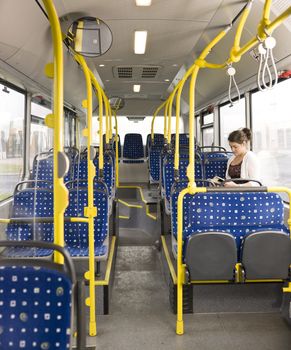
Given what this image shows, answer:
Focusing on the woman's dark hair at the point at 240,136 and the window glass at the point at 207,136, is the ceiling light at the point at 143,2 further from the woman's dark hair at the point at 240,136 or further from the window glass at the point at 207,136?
the window glass at the point at 207,136

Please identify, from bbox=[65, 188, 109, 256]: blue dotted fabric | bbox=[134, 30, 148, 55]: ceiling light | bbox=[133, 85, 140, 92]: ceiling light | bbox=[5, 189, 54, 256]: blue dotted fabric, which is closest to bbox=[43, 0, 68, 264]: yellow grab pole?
bbox=[5, 189, 54, 256]: blue dotted fabric

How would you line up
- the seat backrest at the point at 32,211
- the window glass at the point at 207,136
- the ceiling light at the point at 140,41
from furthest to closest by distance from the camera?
the window glass at the point at 207,136, the ceiling light at the point at 140,41, the seat backrest at the point at 32,211

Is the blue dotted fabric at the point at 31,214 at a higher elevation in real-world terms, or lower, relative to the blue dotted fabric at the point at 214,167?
lower

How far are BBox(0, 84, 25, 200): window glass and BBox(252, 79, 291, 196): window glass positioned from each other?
146 inches

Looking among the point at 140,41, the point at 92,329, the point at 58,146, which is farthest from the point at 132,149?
the point at 58,146

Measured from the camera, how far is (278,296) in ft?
10.3

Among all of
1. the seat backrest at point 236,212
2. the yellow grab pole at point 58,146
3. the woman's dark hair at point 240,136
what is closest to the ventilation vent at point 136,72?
the woman's dark hair at point 240,136

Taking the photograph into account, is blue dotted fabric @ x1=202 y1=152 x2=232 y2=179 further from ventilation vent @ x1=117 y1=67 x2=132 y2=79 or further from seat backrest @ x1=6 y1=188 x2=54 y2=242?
ventilation vent @ x1=117 y1=67 x2=132 y2=79

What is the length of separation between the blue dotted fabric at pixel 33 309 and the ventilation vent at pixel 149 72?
6.10 meters

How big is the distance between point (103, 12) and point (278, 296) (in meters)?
3.62

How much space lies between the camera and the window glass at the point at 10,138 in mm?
4441

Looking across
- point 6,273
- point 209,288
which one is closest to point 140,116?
point 209,288

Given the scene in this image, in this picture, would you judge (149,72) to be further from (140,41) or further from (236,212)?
(236,212)

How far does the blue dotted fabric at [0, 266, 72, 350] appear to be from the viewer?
150cm
